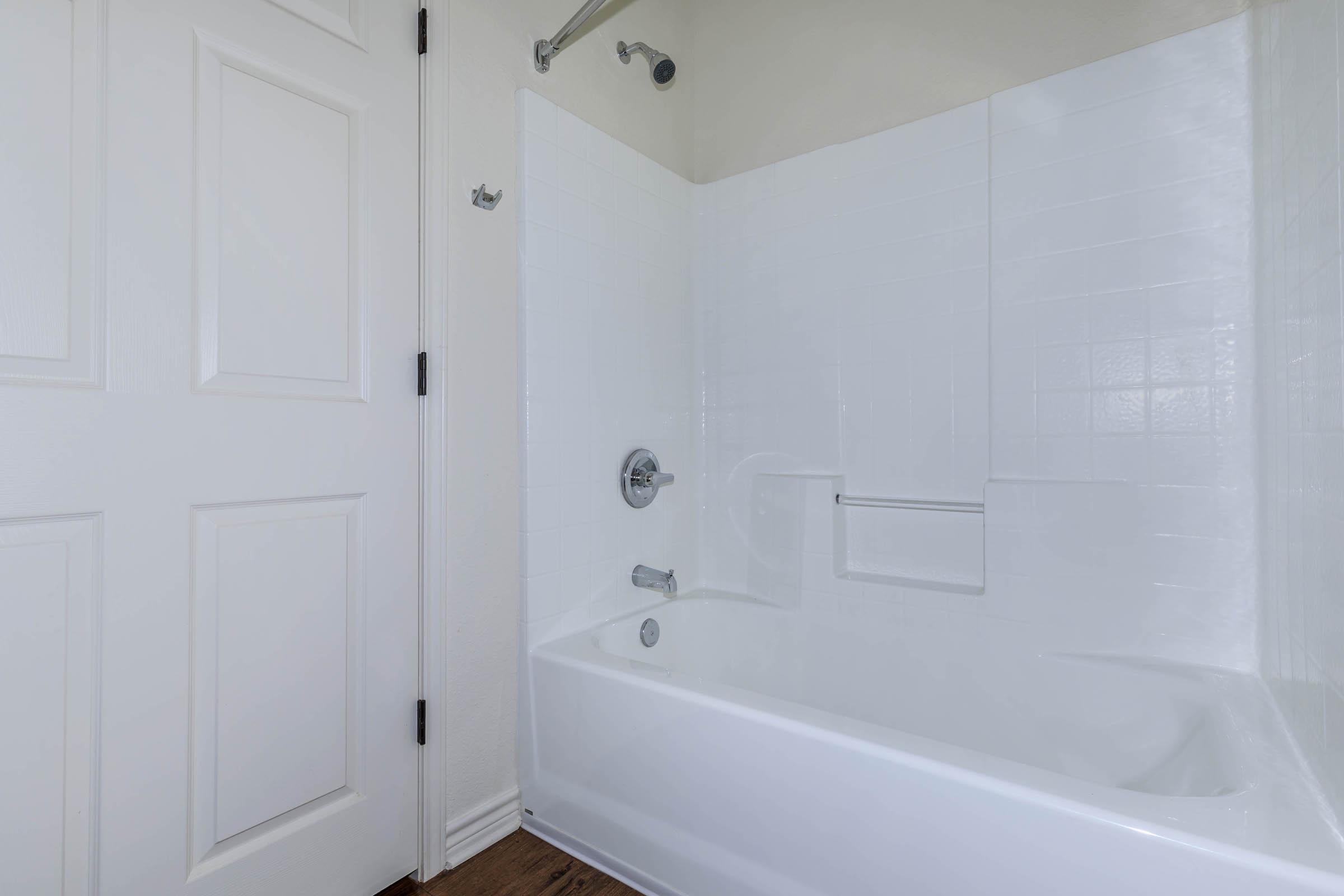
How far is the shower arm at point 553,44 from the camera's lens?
5.34ft

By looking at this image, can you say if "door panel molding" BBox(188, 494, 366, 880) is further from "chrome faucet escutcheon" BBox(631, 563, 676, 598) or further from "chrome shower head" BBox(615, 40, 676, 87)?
"chrome shower head" BBox(615, 40, 676, 87)

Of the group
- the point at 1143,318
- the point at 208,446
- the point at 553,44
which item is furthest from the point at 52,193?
the point at 1143,318

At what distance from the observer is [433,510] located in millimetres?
1476

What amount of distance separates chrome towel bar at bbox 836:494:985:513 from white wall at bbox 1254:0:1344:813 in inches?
23.5

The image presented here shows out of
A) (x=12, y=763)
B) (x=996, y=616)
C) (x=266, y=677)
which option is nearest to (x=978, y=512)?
(x=996, y=616)

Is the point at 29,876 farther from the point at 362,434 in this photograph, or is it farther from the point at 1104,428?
the point at 1104,428

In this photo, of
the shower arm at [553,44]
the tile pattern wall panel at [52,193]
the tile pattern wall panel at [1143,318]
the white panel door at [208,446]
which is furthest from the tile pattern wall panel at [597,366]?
the tile pattern wall panel at [1143,318]

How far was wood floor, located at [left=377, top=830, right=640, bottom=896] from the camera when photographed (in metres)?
1.39

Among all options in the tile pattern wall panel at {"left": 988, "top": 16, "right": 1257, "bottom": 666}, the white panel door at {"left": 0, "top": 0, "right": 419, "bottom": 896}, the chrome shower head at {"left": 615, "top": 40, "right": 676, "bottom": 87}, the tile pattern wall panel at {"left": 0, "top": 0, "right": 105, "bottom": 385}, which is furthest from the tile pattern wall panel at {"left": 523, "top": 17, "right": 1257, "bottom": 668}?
the tile pattern wall panel at {"left": 0, "top": 0, "right": 105, "bottom": 385}

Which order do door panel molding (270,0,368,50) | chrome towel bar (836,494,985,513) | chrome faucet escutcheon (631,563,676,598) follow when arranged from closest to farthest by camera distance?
door panel molding (270,0,368,50) < chrome towel bar (836,494,985,513) < chrome faucet escutcheon (631,563,676,598)

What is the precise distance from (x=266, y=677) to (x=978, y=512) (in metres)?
1.70

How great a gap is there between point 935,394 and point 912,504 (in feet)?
1.05

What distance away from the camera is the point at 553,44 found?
170 centimetres

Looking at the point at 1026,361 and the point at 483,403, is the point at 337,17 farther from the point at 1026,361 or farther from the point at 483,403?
the point at 1026,361
